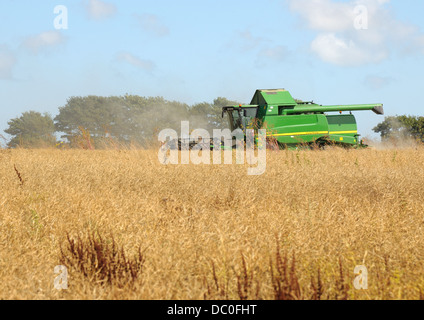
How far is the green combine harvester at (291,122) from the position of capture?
551 inches

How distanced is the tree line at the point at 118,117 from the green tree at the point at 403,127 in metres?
14.2

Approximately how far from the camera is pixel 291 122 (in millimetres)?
14141

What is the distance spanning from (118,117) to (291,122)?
31.1m

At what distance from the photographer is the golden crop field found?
2781 mm

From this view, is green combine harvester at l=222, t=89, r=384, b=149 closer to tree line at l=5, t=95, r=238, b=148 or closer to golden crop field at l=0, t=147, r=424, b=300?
golden crop field at l=0, t=147, r=424, b=300

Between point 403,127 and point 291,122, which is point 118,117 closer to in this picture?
point 403,127

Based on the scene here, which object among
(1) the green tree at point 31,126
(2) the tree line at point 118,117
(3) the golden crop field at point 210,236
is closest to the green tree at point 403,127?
(2) the tree line at point 118,117

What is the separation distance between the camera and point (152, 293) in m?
2.66

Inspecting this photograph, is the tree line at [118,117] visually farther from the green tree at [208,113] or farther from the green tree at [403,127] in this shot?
the green tree at [403,127]

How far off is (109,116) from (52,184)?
38.2 meters

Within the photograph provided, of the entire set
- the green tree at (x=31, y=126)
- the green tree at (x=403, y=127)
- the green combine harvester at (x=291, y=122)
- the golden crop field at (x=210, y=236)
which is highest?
the green tree at (x=31, y=126)

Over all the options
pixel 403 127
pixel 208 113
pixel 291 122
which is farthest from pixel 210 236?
pixel 208 113

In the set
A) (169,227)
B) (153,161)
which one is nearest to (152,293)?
(169,227)
